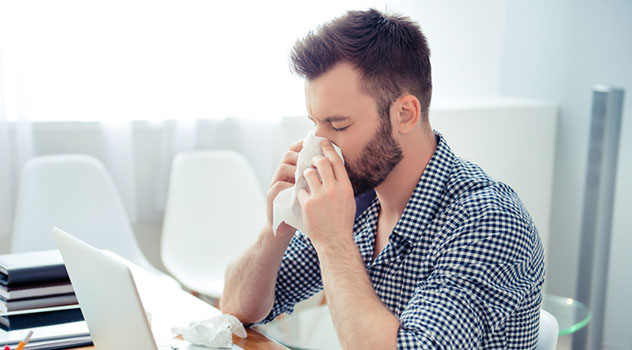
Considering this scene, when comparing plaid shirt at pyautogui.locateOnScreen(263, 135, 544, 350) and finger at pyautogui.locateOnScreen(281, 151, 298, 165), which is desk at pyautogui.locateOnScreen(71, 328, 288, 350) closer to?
plaid shirt at pyautogui.locateOnScreen(263, 135, 544, 350)

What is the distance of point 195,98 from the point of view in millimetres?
2818

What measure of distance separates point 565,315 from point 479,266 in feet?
5.19

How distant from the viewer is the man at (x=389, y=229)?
1144 millimetres

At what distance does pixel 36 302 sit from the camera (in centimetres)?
141

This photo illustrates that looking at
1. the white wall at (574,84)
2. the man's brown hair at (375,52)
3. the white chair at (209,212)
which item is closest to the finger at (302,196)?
the man's brown hair at (375,52)

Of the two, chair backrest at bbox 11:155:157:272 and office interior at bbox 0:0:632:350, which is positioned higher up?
office interior at bbox 0:0:632:350

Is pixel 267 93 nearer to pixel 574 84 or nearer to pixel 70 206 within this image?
pixel 70 206

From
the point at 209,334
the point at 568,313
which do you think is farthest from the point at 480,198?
the point at 568,313

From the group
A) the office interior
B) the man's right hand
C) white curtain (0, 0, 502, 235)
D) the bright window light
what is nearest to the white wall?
the office interior

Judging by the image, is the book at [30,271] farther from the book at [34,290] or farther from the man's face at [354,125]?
the man's face at [354,125]

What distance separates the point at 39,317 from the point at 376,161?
746 millimetres

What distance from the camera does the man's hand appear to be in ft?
4.17

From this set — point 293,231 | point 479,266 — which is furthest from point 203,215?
point 479,266

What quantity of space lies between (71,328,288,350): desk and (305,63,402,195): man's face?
0.34 meters
